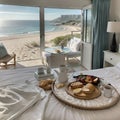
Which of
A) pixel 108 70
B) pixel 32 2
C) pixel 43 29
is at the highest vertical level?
pixel 32 2

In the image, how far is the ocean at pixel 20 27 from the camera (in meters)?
4.61

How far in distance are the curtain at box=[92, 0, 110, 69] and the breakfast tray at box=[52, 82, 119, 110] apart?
2.39 m

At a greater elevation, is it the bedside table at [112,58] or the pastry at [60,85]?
the bedside table at [112,58]

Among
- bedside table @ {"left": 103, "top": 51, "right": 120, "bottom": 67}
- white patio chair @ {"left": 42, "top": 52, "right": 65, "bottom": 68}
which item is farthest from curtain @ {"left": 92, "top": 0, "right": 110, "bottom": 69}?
white patio chair @ {"left": 42, "top": 52, "right": 65, "bottom": 68}

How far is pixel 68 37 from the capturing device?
18.0 ft

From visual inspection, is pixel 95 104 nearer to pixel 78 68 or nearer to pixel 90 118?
pixel 90 118

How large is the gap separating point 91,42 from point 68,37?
4.66 ft

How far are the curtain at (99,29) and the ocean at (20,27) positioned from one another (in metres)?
1.53

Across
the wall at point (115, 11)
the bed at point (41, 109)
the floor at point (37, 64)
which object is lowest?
the floor at point (37, 64)

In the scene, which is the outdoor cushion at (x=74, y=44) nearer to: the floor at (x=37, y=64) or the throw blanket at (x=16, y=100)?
the floor at (x=37, y=64)

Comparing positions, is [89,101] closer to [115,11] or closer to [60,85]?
[60,85]

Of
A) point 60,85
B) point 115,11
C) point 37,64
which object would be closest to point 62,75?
point 60,85

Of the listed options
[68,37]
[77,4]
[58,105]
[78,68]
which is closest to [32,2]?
[77,4]

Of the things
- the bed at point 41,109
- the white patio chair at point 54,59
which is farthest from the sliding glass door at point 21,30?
the bed at point 41,109
